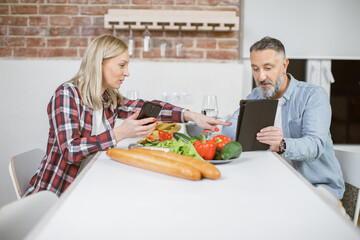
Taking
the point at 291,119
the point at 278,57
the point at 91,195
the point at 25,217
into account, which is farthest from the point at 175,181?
the point at 278,57

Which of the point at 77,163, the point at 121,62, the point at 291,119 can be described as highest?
the point at 121,62

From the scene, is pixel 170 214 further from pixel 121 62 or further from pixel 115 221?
pixel 121 62

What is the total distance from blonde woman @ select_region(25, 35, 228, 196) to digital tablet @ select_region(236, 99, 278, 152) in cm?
38

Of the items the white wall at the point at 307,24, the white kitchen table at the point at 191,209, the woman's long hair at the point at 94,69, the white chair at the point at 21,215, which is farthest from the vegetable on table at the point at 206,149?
the white wall at the point at 307,24

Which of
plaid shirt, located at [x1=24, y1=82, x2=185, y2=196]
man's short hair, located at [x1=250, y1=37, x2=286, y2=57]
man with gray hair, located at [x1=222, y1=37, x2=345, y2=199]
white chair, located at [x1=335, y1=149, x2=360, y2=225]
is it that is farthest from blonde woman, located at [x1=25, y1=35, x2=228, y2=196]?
white chair, located at [x1=335, y1=149, x2=360, y2=225]

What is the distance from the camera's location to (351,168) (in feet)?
5.68

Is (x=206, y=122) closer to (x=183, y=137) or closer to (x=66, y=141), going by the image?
(x=183, y=137)

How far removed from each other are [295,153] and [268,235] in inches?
38.8

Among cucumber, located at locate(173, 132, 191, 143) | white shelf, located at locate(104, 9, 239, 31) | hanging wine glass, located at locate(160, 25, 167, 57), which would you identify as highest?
white shelf, located at locate(104, 9, 239, 31)

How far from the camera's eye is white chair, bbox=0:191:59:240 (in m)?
0.91

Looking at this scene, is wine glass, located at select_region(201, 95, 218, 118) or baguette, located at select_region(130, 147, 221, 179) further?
wine glass, located at select_region(201, 95, 218, 118)

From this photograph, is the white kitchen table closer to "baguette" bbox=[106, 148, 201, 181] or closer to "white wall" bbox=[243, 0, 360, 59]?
"baguette" bbox=[106, 148, 201, 181]

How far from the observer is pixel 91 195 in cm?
96

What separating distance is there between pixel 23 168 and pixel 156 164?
87cm
